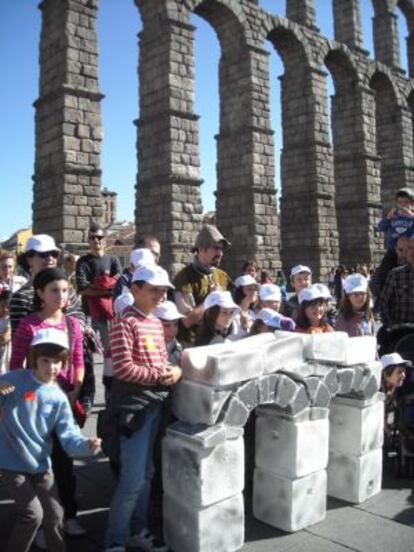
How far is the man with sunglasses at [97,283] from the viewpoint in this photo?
600 centimetres

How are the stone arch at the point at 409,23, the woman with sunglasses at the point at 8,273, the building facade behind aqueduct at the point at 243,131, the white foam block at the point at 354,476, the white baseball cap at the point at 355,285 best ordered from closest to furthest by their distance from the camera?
1. the white foam block at the point at 354,476
2. the white baseball cap at the point at 355,285
3. the woman with sunglasses at the point at 8,273
4. the building facade behind aqueduct at the point at 243,131
5. the stone arch at the point at 409,23

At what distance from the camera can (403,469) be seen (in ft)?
13.3

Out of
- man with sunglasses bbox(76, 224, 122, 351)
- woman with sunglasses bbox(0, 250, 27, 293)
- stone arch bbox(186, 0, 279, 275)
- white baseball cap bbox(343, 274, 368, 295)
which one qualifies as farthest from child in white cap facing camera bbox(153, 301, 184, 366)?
stone arch bbox(186, 0, 279, 275)

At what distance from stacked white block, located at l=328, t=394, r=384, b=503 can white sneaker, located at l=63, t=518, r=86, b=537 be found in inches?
69.0

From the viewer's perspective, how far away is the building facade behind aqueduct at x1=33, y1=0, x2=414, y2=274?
42.4 ft

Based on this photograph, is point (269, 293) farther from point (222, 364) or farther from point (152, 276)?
point (222, 364)

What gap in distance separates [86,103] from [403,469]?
1161 centimetres

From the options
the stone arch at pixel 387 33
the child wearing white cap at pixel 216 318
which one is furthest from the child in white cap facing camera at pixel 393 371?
the stone arch at pixel 387 33

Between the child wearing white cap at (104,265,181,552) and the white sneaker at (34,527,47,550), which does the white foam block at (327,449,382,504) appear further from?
the white sneaker at (34,527,47,550)

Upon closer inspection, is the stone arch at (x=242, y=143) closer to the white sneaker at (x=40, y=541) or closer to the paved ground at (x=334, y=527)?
the paved ground at (x=334, y=527)

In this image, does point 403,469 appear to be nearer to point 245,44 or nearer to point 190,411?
point 190,411

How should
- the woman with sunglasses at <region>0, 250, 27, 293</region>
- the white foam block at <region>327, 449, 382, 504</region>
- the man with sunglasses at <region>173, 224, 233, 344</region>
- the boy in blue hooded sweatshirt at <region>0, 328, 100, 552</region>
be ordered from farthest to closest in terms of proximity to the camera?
the woman with sunglasses at <region>0, 250, 27, 293</region> → the man with sunglasses at <region>173, 224, 233, 344</region> → the white foam block at <region>327, 449, 382, 504</region> → the boy in blue hooded sweatshirt at <region>0, 328, 100, 552</region>

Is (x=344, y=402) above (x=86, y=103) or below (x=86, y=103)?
below

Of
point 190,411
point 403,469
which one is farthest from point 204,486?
point 403,469
